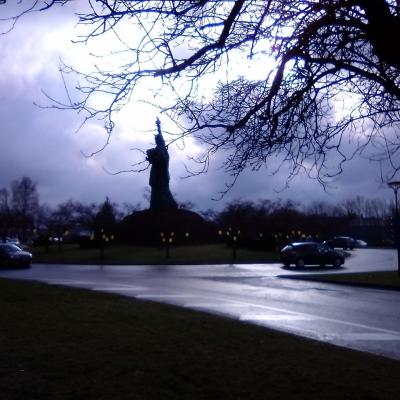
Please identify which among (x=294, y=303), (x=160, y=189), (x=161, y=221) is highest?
(x=160, y=189)

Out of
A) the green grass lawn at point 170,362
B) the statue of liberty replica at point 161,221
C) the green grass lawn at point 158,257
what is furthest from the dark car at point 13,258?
the green grass lawn at point 170,362

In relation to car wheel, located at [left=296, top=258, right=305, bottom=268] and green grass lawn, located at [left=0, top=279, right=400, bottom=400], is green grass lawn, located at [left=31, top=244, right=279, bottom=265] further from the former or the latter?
green grass lawn, located at [left=0, top=279, right=400, bottom=400]

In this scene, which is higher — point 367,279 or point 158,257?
point 158,257

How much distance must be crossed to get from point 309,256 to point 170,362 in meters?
29.3

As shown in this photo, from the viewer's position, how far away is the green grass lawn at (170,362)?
6031mm

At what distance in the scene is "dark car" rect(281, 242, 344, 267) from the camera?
35.5 m

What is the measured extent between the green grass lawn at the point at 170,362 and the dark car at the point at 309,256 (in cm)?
2434

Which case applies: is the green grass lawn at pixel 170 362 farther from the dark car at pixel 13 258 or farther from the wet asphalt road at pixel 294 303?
the dark car at pixel 13 258

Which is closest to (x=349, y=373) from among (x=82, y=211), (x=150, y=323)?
(x=150, y=323)

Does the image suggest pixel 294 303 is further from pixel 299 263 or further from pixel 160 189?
pixel 160 189

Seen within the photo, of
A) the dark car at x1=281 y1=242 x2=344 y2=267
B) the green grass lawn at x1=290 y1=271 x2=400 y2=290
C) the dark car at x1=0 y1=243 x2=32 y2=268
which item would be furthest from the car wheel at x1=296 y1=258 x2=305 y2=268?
the dark car at x1=0 y1=243 x2=32 y2=268

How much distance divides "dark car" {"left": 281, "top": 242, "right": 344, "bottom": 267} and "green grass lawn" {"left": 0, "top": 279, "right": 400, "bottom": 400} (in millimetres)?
24339

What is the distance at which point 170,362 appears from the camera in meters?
7.33

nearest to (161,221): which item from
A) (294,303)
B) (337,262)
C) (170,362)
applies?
(337,262)
